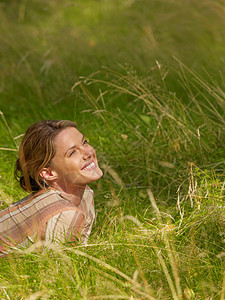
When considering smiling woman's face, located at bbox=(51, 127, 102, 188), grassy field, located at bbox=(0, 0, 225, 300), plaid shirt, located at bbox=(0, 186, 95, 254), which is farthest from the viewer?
smiling woman's face, located at bbox=(51, 127, 102, 188)

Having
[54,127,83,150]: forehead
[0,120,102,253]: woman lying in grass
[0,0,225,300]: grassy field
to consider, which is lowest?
[0,0,225,300]: grassy field

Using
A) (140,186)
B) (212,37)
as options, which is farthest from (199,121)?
(212,37)

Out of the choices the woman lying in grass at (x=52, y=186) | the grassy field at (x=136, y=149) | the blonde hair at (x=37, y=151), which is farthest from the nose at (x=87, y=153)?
the grassy field at (x=136, y=149)

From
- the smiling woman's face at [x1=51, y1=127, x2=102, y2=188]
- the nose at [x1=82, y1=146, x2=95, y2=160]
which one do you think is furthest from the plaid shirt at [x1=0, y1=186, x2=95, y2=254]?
the nose at [x1=82, y1=146, x2=95, y2=160]

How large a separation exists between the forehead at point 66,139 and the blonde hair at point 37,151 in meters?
0.02

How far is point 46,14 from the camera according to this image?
8000 millimetres

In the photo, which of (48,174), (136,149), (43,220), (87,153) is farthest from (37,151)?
(136,149)

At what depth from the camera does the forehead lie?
263 cm

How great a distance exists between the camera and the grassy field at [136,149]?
2.05 metres

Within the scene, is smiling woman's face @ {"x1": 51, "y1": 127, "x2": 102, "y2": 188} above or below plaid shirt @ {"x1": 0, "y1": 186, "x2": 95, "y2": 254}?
above

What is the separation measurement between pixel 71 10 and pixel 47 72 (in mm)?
3685

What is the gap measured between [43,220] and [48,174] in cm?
28

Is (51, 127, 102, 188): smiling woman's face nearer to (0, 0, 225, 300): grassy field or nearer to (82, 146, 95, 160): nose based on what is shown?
(82, 146, 95, 160): nose

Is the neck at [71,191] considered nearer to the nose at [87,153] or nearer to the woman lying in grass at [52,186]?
the woman lying in grass at [52,186]
